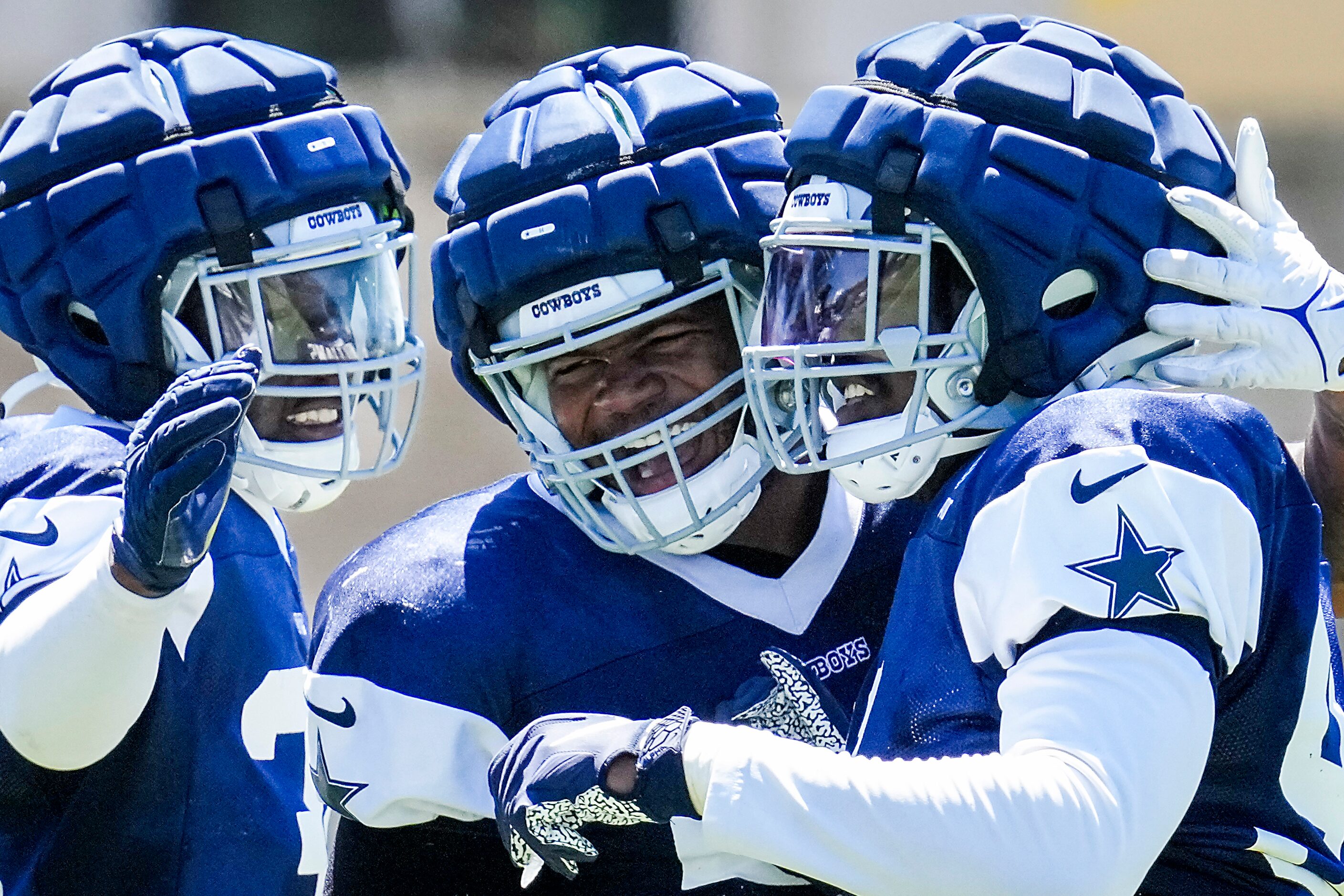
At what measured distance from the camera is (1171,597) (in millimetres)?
1478

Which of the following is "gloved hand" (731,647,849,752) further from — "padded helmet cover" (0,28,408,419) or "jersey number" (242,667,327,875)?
"padded helmet cover" (0,28,408,419)

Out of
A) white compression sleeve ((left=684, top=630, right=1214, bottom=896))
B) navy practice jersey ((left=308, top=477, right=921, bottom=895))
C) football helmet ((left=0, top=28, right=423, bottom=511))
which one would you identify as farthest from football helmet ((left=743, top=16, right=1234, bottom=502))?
football helmet ((left=0, top=28, right=423, bottom=511))

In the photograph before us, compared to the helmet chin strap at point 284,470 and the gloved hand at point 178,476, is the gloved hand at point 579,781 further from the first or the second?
the helmet chin strap at point 284,470

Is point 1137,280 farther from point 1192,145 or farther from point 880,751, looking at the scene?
point 880,751

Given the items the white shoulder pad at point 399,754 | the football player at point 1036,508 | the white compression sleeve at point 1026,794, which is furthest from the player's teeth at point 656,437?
the white compression sleeve at point 1026,794

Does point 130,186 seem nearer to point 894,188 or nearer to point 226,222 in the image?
point 226,222

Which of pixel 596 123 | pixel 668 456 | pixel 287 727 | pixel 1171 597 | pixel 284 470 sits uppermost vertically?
pixel 596 123

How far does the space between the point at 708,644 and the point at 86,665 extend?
2.46ft

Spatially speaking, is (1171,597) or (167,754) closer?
(1171,597)

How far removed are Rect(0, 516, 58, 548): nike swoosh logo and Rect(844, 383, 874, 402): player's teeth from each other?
38.5 inches

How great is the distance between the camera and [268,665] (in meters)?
2.30

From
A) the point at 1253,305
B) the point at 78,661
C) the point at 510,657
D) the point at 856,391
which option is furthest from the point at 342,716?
the point at 1253,305

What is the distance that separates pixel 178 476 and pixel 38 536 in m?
0.30

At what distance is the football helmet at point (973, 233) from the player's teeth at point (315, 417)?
2.50 ft
